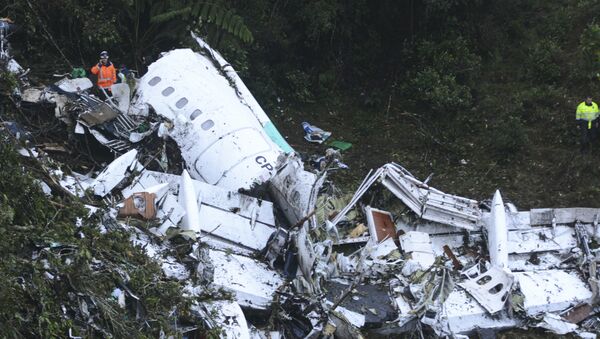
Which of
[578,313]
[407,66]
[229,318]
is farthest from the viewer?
[407,66]

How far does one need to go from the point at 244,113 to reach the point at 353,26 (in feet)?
17.7

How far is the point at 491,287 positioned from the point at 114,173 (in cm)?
552

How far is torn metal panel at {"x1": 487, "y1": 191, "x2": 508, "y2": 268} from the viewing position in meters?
11.6

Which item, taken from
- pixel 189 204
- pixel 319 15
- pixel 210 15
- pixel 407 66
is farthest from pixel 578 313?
pixel 210 15

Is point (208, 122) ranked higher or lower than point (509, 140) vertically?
higher

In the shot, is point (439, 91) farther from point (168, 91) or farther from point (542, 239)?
point (168, 91)

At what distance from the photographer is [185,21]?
1537cm

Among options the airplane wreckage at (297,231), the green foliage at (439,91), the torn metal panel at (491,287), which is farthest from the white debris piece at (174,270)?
the green foliage at (439,91)

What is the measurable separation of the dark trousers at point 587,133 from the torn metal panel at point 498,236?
12.4 ft

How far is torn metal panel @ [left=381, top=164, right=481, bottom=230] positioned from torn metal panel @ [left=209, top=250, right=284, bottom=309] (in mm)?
2505

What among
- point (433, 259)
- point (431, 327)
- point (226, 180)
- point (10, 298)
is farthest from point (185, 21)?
point (10, 298)

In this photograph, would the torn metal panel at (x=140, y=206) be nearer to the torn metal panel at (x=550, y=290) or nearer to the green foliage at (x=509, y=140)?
the torn metal panel at (x=550, y=290)

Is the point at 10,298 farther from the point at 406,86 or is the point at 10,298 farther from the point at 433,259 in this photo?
the point at 406,86

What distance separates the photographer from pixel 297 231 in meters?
10.8
